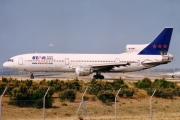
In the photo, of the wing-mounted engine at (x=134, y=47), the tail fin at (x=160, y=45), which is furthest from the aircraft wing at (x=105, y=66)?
the tail fin at (x=160, y=45)

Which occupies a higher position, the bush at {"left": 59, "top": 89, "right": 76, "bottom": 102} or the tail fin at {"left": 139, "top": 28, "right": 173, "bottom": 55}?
the tail fin at {"left": 139, "top": 28, "right": 173, "bottom": 55}

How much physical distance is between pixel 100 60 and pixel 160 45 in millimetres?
9591

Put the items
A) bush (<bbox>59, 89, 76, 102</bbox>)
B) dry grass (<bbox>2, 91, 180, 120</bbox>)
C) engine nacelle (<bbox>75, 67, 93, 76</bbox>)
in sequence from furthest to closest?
engine nacelle (<bbox>75, 67, 93, 76</bbox>)
bush (<bbox>59, 89, 76, 102</bbox>)
dry grass (<bbox>2, 91, 180, 120</bbox>)

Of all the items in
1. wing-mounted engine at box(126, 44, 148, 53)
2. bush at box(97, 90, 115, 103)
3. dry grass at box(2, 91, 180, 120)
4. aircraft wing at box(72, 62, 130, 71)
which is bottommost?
dry grass at box(2, 91, 180, 120)

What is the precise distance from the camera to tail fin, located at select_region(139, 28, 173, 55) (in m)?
53.9

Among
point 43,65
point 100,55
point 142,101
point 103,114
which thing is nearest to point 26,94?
point 103,114

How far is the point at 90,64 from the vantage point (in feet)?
169

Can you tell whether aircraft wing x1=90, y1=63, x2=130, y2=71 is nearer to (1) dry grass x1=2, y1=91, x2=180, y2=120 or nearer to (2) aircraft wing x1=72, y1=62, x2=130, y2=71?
(2) aircraft wing x1=72, y1=62, x2=130, y2=71

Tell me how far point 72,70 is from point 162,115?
26347mm

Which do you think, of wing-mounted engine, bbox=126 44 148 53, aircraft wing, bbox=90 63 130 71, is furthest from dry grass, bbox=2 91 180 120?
wing-mounted engine, bbox=126 44 148 53

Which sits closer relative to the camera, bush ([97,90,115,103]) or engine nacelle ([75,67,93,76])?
bush ([97,90,115,103])

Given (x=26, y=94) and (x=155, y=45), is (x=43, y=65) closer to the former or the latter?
(x=155, y=45)

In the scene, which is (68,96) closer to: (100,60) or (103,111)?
(103,111)

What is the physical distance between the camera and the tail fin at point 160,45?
177 feet
